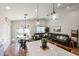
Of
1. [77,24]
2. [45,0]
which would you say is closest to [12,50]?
[45,0]

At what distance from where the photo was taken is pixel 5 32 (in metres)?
2.08

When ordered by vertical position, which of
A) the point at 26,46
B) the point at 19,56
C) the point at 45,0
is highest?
the point at 45,0

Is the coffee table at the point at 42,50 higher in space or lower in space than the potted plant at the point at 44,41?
lower

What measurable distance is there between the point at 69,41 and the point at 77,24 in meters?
0.36

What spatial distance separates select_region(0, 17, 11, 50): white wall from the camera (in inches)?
79.7

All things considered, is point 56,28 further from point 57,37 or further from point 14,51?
point 14,51

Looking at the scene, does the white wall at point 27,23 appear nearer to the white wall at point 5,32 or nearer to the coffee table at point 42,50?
the white wall at point 5,32

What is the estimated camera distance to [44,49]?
6.81 ft

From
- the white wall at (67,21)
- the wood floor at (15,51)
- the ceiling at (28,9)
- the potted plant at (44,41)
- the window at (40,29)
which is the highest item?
the ceiling at (28,9)

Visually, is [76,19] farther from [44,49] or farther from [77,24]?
[44,49]

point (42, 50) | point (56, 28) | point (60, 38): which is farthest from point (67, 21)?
point (42, 50)

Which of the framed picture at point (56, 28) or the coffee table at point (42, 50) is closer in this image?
the coffee table at point (42, 50)

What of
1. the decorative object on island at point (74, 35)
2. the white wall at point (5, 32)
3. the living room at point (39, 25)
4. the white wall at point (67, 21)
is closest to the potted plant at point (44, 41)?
the living room at point (39, 25)

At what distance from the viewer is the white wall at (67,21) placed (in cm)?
198
